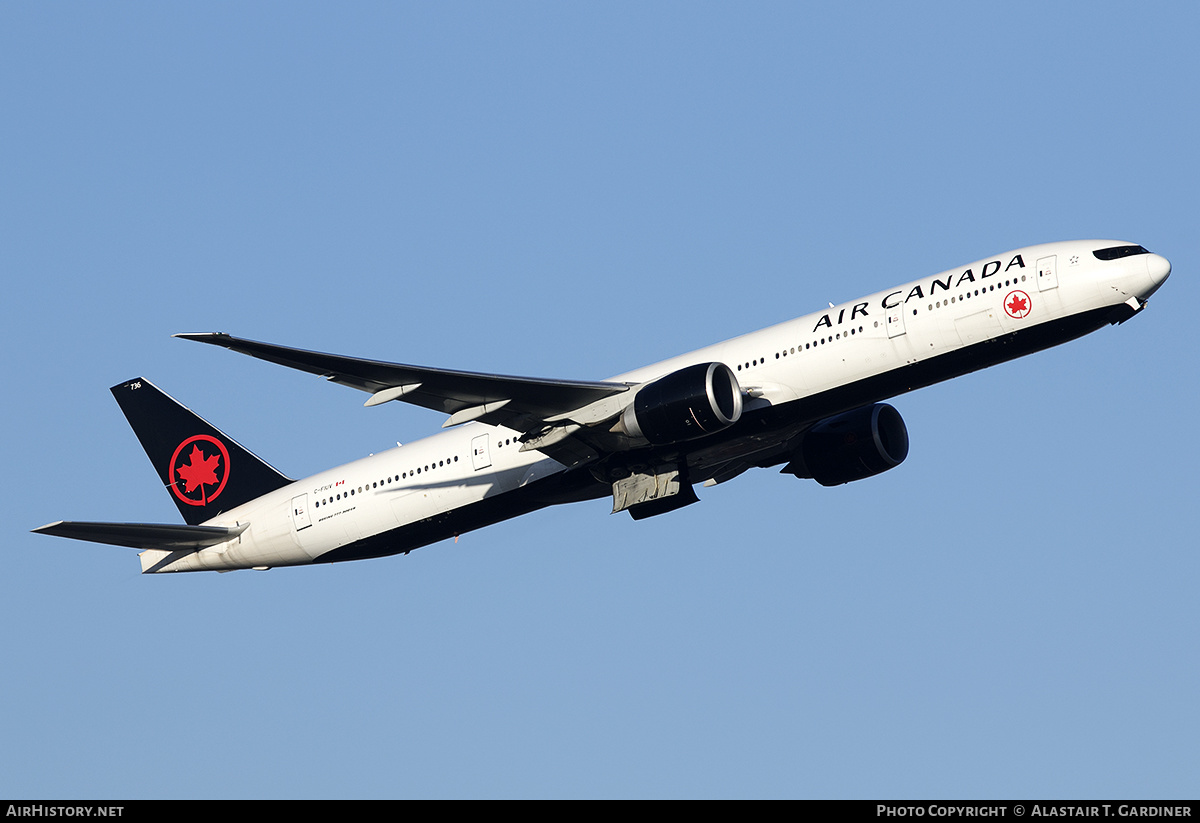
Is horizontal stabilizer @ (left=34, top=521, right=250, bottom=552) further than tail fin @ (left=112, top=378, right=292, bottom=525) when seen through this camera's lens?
No

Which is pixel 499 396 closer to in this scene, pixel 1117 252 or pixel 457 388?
pixel 457 388

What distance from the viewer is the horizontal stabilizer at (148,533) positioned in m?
39.6

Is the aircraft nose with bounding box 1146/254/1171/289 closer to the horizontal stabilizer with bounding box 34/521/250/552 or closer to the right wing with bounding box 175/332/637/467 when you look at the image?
the right wing with bounding box 175/332/637/467

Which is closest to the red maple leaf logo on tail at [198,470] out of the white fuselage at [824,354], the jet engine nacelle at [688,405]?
the white fuselage at [824,354]

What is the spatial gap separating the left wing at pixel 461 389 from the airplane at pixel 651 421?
2.4 inches

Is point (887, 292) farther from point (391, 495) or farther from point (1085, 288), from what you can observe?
point (391, 495)

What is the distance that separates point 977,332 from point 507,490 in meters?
14.3

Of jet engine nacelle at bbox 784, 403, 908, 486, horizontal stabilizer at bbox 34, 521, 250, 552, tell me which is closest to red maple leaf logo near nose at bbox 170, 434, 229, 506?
horizontal stabilizer at bbox 34, 521, 250, 552

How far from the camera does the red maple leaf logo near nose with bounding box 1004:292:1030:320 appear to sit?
36.2 meters

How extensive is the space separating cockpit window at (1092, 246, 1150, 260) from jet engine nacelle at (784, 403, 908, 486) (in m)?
9.55

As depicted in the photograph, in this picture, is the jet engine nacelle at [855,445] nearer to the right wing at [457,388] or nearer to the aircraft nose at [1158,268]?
the right wing at [457,388]
